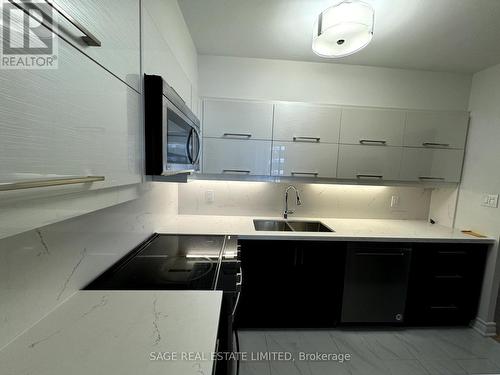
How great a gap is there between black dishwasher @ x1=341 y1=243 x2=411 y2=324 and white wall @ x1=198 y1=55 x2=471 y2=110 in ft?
4.70

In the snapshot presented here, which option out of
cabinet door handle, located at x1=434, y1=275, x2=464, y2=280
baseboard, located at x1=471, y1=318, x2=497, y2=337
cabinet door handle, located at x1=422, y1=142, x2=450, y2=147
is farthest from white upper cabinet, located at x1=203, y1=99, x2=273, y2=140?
baseboard, located at x1=471, y1=318, x2=497, y2=337

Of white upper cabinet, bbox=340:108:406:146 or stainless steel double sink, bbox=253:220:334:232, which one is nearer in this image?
white upper cabinet, bbox=340:108:406:146

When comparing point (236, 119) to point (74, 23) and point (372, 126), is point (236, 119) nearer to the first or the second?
point (372, 126)

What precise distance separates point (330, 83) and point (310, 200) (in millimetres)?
1203

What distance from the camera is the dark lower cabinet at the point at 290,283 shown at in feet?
5.90

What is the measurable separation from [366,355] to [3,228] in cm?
226

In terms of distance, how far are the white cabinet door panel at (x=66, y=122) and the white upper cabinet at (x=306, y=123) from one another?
56.3 inches

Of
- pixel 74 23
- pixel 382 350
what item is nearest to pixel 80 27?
pixel 74 23

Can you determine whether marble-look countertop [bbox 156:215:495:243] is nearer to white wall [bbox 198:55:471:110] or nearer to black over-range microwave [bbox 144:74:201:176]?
black over-range microwave [bbox 144:74:201:176]

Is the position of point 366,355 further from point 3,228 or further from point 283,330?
point 3,228

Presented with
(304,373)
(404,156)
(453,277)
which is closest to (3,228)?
(304,373)

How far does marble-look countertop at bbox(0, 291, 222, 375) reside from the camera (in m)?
0.60

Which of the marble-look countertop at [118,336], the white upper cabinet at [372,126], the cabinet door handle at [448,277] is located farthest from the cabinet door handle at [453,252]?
the marble-look countertop at [118,336]

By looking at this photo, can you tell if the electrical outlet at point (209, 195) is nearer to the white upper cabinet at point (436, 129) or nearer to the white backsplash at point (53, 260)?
the white backsplash at point (53, 260)
